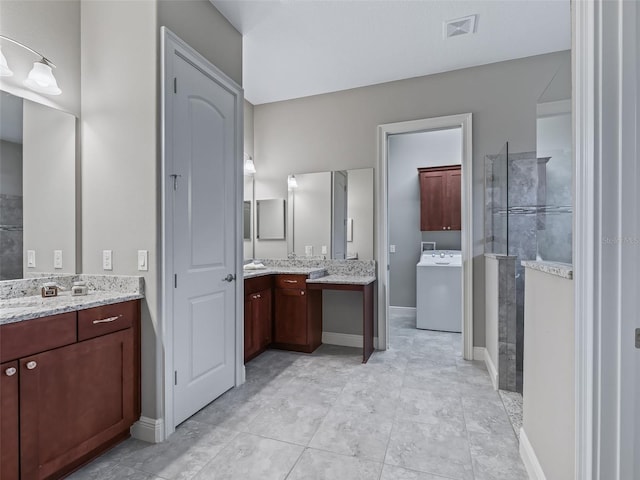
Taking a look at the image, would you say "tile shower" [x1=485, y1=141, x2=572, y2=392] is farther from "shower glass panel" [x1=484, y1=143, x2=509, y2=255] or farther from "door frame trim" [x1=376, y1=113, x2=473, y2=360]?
"door frame trim" [x1=376, y1=113, x2=473, y2=360]

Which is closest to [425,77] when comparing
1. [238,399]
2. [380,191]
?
[380,191]

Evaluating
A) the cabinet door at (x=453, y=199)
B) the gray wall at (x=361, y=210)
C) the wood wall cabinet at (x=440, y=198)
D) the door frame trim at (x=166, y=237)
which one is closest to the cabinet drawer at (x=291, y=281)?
the gray wall at (x=361, y=210)

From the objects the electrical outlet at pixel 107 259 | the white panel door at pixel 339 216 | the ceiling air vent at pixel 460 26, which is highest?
the ceiling air vent at pixel 460 26

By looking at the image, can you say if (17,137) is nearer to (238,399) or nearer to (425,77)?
(238,399)

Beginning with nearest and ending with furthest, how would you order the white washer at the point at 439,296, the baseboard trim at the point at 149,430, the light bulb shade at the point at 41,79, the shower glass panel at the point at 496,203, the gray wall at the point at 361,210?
1. the light bulb shade at the point at 41,79
2. the baseboard trim at the point at 149,430
3. the shower glass panel at the point at 496,203
4. the gray wall at the point at 361,210
5. the white washer at the point at 439,296

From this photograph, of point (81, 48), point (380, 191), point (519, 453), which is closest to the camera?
point (519, 453)

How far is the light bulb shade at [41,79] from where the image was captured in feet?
5.96

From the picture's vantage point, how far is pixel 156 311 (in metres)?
1.95

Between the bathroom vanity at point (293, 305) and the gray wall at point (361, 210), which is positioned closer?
the bathroom vanity at point (293, 305)

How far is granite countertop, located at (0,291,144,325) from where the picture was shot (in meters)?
1.43

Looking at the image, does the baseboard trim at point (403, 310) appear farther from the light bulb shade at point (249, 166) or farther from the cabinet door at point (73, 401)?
the cabinet door at point (73, 401)

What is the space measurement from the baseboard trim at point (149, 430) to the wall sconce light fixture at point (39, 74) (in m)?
2.07
